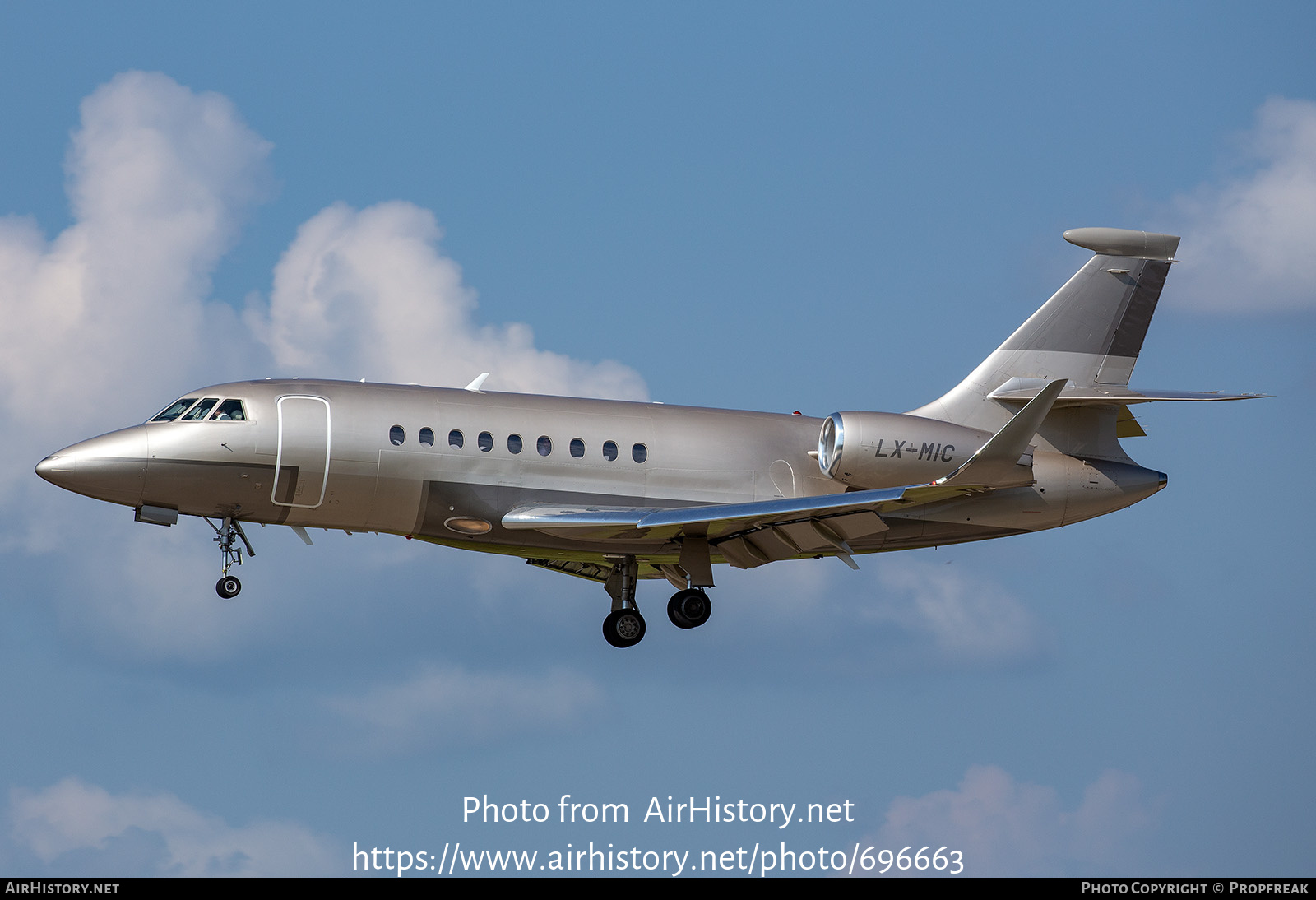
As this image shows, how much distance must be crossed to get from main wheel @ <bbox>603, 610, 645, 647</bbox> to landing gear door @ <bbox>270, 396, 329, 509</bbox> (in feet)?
22.2

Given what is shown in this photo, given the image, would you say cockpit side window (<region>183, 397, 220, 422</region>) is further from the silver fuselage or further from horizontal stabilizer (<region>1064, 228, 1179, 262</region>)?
horizontal stabilizer (<region>1064, 228, 1179, 262</region>)

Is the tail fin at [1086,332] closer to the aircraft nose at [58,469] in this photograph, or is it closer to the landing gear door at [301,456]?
the landing gear door at [301,456]

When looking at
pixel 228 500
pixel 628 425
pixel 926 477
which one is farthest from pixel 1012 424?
pixel 228 500

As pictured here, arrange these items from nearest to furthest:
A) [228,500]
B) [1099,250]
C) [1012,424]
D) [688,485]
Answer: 1. [1012,424]
2. [228,500]
3. [688,485]
4. [1099,250]

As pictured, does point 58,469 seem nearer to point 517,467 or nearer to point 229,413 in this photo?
point 229,413

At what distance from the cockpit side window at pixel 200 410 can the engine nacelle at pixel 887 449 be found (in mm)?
12081

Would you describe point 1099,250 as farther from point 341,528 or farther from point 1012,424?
point 341,528

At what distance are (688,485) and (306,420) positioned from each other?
7584mm

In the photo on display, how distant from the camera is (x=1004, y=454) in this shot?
1219 inches

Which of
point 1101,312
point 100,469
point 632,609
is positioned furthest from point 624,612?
point 1101,312

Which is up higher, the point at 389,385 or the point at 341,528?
the point at 389,385

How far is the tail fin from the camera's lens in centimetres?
3775

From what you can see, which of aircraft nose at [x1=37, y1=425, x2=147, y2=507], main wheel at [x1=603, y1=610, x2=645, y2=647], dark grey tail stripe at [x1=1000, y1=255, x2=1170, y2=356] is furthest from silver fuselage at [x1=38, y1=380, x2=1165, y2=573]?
dark grey tail stripe at [x1=1000, y1=255, x2=1170, y2=356]

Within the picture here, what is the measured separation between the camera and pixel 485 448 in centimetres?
3319
